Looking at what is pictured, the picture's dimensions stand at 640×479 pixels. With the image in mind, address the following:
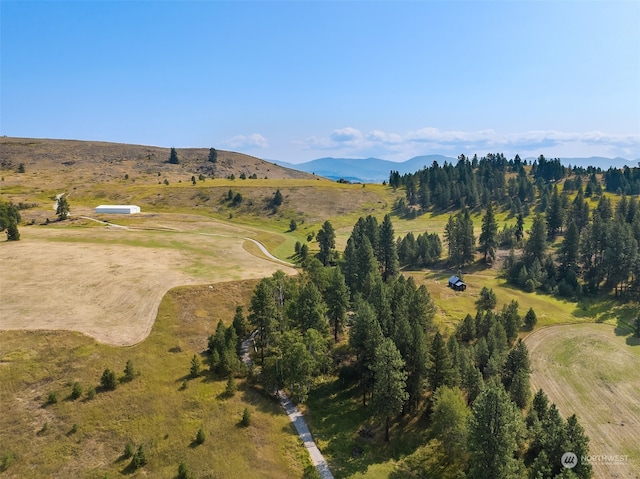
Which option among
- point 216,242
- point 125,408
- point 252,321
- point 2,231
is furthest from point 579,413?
point 2,231

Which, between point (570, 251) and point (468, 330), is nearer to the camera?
point (468, 330)

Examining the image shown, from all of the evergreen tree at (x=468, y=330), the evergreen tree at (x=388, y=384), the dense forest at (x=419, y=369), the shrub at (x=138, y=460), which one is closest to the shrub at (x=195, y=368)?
the dense forest at (x=419, y=369)

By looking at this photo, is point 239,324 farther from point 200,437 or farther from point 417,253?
point 417,253

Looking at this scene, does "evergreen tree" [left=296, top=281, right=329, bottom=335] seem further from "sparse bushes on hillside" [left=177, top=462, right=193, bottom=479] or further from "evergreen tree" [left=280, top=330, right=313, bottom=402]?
"sparse bushes on hillside" [left=177, top=462, right=193, bottom=479]

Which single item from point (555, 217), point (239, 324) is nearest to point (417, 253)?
point (555, 217)

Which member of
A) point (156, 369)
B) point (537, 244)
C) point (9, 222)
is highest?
point (537, 244)

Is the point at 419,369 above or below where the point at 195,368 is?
above

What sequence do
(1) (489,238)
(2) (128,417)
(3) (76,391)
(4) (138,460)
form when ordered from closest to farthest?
(4) (138,460) < (2) (128,417) < (3) (76,391) < (1) (489,238)
